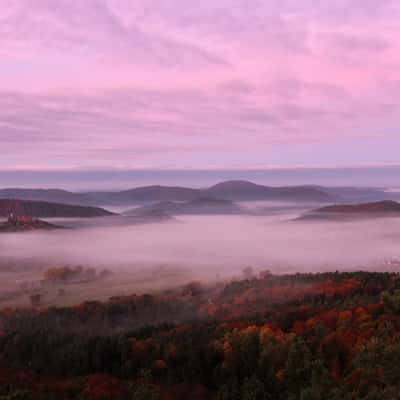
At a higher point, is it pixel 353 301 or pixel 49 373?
pixel 353 301

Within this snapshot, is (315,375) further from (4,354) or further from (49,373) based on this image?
(4,354)

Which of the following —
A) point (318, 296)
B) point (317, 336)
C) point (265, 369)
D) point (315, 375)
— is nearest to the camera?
point (315, 375)

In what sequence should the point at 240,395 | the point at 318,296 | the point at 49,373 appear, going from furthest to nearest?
the point at 318,296 → the point at 49,373 → the point at 240,395

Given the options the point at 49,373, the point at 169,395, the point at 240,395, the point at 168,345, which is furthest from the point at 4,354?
the point at 240,395

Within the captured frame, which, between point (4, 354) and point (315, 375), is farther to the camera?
point (4, 354)

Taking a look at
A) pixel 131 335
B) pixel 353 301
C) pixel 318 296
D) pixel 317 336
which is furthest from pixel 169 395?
pixel 318 296

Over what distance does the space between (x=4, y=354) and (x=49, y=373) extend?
107ft

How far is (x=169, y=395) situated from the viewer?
332 ft

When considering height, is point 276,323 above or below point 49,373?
above

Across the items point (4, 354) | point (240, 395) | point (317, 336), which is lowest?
point (4, 354)

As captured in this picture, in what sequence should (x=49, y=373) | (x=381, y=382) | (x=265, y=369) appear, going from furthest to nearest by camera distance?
(x=49, y=373), (x=265, y=369), (x=381, y=382)

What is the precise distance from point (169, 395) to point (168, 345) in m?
31.3

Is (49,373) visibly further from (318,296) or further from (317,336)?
(318,296)

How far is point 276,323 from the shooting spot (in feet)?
461
